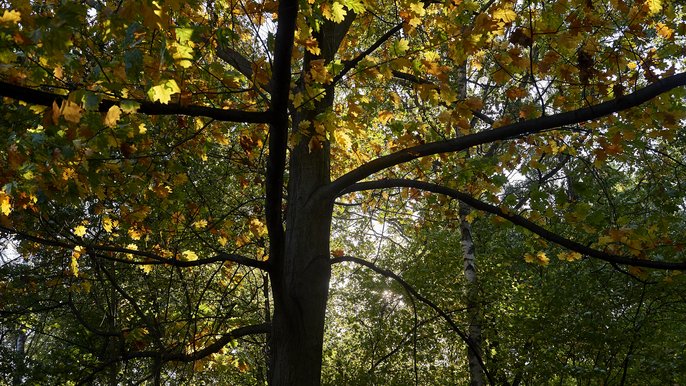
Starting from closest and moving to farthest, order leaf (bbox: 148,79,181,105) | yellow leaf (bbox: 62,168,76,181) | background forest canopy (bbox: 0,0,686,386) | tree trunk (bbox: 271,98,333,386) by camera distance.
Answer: leaf (bbox: 148,79,181,105)
background forest canopy (bbox: 0,0,686,386)
tree trunk (bbox: 271,98,333,386)
yellow leaf (bbox: 62,168,76,181)

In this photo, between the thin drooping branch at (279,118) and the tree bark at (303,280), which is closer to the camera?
the thin drooping branch at (279,118)

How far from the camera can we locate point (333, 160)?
685cm

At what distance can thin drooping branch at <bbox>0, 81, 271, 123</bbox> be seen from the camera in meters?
1.83

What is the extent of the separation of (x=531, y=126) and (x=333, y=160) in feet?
13.6

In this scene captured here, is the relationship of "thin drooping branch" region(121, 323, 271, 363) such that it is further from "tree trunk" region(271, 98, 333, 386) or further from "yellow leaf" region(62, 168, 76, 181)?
"yellow leaf" region(62, 168, 76, 181)

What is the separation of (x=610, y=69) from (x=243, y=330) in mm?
3667

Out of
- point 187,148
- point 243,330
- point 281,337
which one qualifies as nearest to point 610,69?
point 281,337

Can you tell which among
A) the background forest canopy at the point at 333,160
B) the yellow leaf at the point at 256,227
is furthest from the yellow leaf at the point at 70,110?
the yellow leaf at the point at 256,227

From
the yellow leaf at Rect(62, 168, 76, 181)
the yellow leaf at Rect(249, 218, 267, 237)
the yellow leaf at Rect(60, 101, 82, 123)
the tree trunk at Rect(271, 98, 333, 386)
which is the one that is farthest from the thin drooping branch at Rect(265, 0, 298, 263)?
the yellow leaf at Rect(249, 218, 267, 237)

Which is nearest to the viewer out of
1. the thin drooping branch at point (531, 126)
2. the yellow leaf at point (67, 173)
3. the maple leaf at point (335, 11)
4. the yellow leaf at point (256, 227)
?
the thin drooping branch at point (531, 126)

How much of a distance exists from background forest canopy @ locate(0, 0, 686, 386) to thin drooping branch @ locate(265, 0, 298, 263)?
0.01m

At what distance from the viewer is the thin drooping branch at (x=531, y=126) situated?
2.72m

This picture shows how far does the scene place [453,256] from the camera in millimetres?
9234

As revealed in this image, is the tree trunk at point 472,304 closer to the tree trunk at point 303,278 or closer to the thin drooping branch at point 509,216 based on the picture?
the thin drooping branch at point 509,216
